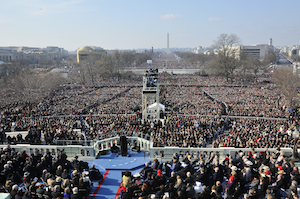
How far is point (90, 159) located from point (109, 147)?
1.86m

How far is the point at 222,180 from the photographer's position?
9.41 meters

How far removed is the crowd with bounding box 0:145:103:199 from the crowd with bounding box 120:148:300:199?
1.68m

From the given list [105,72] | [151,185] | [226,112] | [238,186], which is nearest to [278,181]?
[238,186]

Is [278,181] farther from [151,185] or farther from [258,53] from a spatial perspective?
[258,53]

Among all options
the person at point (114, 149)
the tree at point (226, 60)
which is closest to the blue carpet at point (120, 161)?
the person at point (114, 149)

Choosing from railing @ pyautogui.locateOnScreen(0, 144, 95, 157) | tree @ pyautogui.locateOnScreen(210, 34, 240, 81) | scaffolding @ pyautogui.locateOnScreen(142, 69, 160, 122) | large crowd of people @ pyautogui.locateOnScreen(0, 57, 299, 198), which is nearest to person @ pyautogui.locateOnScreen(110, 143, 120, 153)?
railing @ pyautogui.locateOnScreen(0, 144, 95, 157)

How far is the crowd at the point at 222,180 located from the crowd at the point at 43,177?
168 centimetres

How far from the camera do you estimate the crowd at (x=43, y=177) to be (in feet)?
26.4

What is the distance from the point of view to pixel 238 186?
8.04m

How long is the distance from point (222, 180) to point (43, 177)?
24.4 ft

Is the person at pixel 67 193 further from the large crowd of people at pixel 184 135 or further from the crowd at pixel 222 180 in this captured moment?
the crowd at pixel 222 180

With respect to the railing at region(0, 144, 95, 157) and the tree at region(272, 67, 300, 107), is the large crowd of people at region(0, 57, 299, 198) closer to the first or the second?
the railing at region(0, 144, 95, 157)

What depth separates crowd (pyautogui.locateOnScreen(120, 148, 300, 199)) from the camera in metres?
7.87

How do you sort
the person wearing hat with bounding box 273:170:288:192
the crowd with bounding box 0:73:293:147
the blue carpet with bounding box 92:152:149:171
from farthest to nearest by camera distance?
the crowd with bounding box 0:73:293:147 → the blue carpet with bounding box 92:152:149:171 → the person wearing hat with bounding box 273:170:288:192
